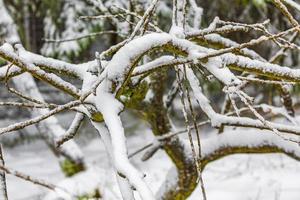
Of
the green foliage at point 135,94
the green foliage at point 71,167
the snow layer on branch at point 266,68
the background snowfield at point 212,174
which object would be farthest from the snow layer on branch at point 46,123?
the snow layer on branch at point 266,68

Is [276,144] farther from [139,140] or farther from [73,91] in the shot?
[139,140]

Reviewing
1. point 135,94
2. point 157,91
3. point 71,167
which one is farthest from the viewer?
point 71,167

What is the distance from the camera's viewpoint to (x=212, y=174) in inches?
312

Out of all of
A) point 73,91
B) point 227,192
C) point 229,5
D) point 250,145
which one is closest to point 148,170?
point 227,192

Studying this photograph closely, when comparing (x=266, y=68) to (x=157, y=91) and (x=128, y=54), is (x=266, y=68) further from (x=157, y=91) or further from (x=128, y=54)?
(x=157, y=91)

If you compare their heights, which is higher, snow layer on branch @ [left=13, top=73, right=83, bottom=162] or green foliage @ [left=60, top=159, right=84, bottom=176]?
snow layer on branch @ [left=13, top=73, right=83, bottom=162]

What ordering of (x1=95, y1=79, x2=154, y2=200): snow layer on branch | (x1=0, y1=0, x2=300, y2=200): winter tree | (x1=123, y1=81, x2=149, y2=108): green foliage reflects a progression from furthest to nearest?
(x1=123, y1=81, x2=149, y2=108): green foliage < (x1=0, y1=0, x2=300, y2=200): winter tree < (x1=95, y1=79, x2=154, y2=200): snow layer on branch

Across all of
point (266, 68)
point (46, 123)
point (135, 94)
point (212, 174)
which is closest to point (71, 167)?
point (46, 123)

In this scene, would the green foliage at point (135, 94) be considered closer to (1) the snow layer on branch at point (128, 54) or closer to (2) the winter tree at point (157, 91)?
(2) the winter tree at point (157, 91)

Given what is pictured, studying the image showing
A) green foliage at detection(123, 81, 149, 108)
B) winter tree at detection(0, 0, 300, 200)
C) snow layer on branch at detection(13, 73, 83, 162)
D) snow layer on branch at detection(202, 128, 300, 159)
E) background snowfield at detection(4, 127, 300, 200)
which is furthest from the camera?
background snowfield at detection(4, 127, 300, 200)

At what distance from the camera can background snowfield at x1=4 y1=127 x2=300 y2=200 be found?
6426mm

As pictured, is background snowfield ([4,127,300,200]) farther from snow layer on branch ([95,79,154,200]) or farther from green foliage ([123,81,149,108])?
snow layer on branch ([95,79,154,200])

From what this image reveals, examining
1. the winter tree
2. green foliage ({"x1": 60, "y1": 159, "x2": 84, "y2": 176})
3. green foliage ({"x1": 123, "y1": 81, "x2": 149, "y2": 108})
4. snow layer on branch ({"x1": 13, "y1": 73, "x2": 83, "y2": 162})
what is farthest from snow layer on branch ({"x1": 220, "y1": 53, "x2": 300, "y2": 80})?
green foliage ({"x1": 60, "y1": 159, "x2": 84, "y2": 176})

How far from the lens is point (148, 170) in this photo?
27.3 feet
